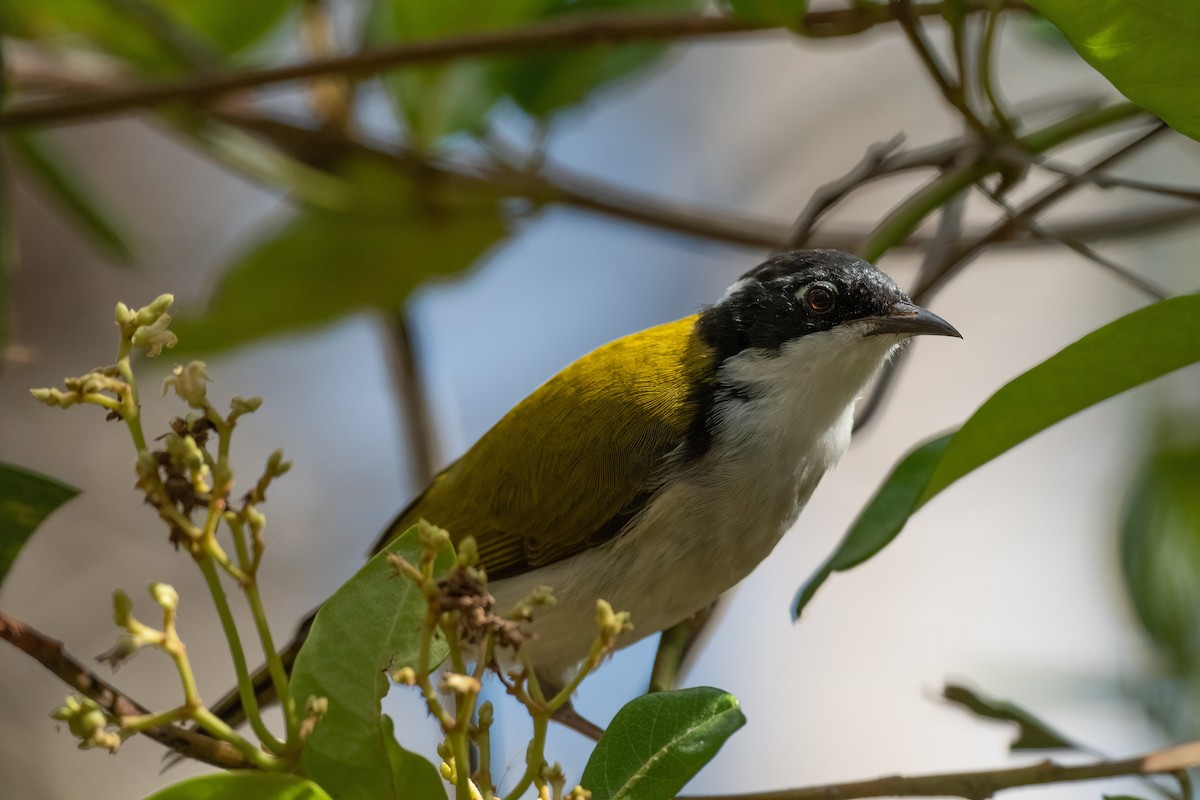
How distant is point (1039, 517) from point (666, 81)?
12.6ft

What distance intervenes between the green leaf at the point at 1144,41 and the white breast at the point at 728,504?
50.2 inches

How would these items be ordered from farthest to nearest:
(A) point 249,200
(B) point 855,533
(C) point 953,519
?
(A) point 249,200 → (C) point 953,519 → (B) point 855,533

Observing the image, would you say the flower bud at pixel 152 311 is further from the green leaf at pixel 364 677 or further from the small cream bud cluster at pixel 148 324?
the green leaf at pixel 364 677

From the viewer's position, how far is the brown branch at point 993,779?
1.89 meters

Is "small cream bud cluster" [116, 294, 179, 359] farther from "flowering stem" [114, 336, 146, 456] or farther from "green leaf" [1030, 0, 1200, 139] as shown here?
"green leaf" [1030, 0, 1200, 139]

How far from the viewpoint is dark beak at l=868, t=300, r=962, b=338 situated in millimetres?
2910

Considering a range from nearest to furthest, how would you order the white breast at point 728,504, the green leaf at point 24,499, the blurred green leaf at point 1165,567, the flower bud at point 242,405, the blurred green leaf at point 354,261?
the flower bud at point 242,405 → the green leaf at point 24,499 → the white breast at point 728,504 → the blurred green leaf at point 1165,567 → the blurred green leaf at point 354,261

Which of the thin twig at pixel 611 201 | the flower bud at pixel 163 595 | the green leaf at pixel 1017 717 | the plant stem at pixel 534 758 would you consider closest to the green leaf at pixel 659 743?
the plant stem at pixel 534 758

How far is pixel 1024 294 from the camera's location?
7543 mm

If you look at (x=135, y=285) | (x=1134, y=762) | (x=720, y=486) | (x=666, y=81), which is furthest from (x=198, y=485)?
(x=666, y=81)

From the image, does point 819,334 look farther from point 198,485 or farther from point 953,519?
point 953,519

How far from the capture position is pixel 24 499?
5.78 ft

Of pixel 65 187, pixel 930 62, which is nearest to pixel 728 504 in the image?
pixel 930 62

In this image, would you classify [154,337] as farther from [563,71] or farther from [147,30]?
[563,71]
